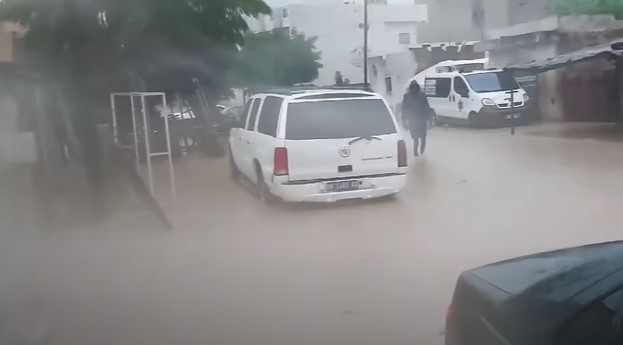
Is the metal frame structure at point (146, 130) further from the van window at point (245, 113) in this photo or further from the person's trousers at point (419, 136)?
the person's trousers at point (419, 136)

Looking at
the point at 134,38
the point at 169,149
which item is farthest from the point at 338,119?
the point at 134,38

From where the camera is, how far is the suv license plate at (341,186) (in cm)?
473

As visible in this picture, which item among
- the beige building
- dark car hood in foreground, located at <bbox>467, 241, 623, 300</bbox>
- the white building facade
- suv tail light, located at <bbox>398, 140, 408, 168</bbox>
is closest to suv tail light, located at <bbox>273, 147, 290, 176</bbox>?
the white building facade

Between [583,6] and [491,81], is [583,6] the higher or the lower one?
the higher one

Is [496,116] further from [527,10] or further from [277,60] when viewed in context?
[277,60]

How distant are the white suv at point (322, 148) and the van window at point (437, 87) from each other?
267 millimetres

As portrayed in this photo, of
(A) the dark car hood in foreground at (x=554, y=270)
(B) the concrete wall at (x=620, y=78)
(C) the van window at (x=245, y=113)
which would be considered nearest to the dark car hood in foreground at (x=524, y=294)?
(A) the dark car hood in foreground at (x=554, y=270)

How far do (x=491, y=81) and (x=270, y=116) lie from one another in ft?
4.68

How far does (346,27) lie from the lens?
14.5ft

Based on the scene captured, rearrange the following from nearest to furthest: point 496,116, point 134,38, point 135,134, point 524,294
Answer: point 524,294 < point 134,38 < point 135,134 < point 496,116

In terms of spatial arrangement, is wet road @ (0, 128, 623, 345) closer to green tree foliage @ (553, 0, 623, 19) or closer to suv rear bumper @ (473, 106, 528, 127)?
suv rear bumper @ (473, 106, 528, 127)

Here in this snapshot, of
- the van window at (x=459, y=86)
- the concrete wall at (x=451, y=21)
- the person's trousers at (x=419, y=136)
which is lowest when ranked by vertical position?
the person's trousers at (x=419, y=136)

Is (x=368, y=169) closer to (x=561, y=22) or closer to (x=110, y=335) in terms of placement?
(x=561, y=22)

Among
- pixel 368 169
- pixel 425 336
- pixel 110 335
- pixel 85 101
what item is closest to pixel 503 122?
pixel 368 169
